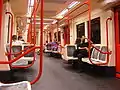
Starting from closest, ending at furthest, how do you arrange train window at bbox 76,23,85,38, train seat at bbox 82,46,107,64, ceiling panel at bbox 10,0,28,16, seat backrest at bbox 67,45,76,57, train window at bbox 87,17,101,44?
train seat at bbox 82,46,107,64
ceiling panel at bbox 10,0,28,16
train window at bbox 87,17,101,44
seat backrest at bbox 67,45,76,57
train window at bbox 76,23,85,38

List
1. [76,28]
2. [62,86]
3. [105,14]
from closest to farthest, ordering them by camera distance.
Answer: [62,86] → [105,14] → [76,28]

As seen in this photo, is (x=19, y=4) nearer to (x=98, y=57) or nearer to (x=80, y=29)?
(x=98, y=57)

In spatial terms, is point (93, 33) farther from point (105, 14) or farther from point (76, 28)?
point (76, 28)

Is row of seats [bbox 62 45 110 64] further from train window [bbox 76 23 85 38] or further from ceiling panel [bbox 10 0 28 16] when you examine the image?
ceiling panel [bbox 10 0 28 16]

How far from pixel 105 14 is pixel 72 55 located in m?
2.33

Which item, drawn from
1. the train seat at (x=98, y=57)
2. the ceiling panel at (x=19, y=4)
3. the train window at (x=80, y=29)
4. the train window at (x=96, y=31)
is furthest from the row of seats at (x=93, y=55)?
the ceiling panel at (x=19, y=4)

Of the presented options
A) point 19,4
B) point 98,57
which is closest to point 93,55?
point 98,57

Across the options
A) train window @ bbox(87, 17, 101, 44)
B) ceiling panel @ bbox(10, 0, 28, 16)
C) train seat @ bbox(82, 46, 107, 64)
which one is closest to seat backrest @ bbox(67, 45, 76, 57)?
train window @ bbox(87, 17, 101, 44)

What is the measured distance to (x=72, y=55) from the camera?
330 inches

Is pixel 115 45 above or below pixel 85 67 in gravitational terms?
above

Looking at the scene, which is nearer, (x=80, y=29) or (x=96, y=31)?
(x=96, y=31)

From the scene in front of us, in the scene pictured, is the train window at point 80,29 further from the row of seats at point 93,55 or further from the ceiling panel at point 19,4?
the ceiling panel at point 19,4

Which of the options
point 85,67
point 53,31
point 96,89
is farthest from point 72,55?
point 53,31

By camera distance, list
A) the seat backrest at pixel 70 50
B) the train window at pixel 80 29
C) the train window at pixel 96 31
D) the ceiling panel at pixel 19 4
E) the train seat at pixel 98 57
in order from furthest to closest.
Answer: the train window at pixel 80 29
the seat backrest at pixel 70 50
the train window at pixel 96 31
the ceiling panel at pixel 19 4
the train seat at pixel 98 57
